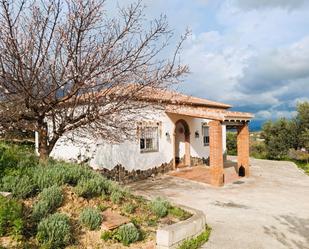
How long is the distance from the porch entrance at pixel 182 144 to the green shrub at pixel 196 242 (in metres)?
11.6

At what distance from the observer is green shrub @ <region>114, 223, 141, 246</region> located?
6.23 metres

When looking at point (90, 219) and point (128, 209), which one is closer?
point (90, 219)

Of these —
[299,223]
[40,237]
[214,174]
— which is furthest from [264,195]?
[40,237]

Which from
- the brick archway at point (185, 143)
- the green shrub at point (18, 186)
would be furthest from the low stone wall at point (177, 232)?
the brick archway at point (185, 143)

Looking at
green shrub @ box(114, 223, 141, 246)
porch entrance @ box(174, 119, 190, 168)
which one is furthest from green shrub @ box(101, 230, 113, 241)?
porch entrance @ box(174, 119, 190, 168)

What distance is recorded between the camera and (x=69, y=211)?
6793 millimetres

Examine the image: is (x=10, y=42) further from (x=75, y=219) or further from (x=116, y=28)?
(x=75, y=219)

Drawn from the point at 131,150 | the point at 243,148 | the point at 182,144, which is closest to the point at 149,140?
the point at 131,150

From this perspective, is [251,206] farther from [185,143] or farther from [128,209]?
[185,143]

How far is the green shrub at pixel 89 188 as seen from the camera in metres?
7.52

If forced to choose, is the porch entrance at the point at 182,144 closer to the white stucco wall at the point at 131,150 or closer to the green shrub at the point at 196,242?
the white stucco wall at the point at 131,150

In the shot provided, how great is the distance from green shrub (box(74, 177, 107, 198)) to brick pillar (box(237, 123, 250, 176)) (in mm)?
11593

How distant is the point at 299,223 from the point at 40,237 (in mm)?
7562

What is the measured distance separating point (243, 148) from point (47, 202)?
1380cm
